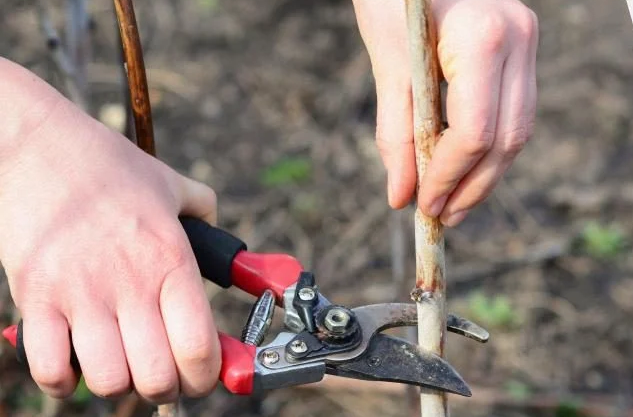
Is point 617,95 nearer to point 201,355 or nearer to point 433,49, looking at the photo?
point 433,49

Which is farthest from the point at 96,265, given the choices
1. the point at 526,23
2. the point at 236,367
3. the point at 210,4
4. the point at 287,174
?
the point at 210,4

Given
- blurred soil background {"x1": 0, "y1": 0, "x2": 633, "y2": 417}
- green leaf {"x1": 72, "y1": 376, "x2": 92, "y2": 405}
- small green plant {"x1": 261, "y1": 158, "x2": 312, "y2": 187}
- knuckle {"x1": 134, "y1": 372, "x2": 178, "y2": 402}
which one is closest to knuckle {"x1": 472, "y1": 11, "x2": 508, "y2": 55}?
knuckle {"x1": 134, "y1": 372, "x2": 178, "y2": 402}

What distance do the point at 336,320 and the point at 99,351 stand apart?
0.30m

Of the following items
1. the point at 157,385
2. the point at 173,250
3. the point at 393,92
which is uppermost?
the point at 393,92

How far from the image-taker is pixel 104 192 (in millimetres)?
986

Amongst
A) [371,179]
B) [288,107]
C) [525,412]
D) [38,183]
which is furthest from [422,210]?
[288,107]

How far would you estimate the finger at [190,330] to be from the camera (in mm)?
922

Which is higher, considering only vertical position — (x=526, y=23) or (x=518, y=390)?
(x=526, y=23)

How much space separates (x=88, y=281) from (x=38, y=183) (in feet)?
0.42

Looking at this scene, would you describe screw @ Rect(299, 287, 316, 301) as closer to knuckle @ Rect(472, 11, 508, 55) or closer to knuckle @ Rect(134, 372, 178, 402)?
knuckle @ Rect(134, 372, 178, 402)

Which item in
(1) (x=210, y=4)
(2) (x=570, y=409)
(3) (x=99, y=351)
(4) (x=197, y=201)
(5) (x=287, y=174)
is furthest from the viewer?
(1) (x=210, y=4)

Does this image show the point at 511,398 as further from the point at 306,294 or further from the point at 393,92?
the point at 393,92

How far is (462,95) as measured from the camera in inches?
37.8

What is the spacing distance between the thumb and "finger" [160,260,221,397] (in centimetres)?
15
